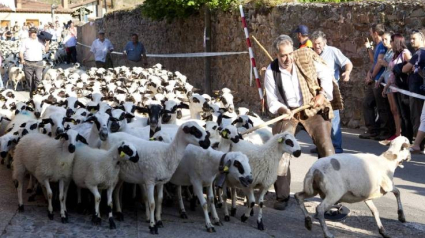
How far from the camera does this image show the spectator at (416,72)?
37.6 ft

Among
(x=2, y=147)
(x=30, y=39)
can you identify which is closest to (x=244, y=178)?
(x=2, y=147)

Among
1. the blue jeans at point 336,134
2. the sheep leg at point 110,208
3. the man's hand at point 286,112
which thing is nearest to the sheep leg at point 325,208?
the man's hand at point 286,112

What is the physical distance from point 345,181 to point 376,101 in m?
6.23

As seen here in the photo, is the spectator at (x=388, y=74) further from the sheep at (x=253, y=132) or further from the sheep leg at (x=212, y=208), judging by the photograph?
the sheep leg at (x=212, y=208)

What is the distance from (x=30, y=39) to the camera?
61.6ft

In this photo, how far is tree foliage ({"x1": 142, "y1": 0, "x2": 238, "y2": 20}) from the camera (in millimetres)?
19750

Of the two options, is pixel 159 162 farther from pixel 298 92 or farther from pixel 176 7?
pixel 176 7

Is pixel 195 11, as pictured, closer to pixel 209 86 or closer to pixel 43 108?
pixel 209 86

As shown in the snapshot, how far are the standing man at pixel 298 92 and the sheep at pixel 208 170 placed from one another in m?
1.04

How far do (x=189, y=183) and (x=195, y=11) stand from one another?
14.4 metres

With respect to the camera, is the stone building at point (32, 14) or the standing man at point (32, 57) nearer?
the standing man at point (32, 57)

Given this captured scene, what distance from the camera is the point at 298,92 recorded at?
8328 mm

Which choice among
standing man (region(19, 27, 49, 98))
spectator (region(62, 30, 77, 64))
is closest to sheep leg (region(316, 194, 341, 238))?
standing man (region(19, 27, 49, 98))

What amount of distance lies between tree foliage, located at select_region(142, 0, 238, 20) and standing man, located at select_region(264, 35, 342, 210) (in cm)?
1112
